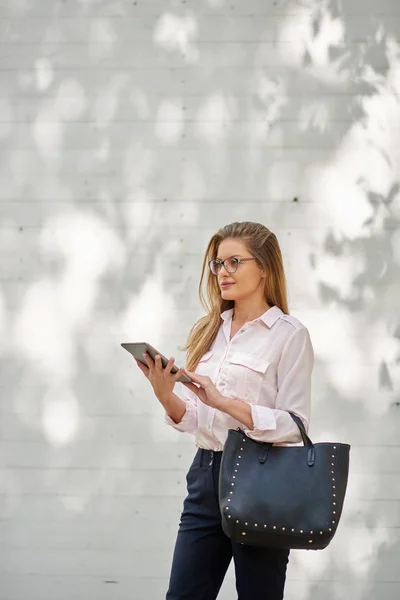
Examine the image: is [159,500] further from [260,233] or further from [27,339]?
[260,233]

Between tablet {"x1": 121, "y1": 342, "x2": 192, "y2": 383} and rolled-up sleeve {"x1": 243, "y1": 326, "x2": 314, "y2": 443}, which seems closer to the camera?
tablet {"x1": 121, "y1": 342, "x2": 192, "y2": 383}

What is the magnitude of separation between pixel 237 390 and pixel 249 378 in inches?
1.9

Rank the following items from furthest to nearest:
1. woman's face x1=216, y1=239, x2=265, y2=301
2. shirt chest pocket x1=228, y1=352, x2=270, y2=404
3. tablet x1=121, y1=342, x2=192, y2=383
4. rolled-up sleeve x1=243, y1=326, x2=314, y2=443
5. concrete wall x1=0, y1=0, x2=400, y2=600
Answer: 1. concrete wall x1=0, y1=0, x2=400, y2=600
2. woman's face x1=216, y1=239, x2=265, y2=301
3. shirt chest pocket x1=228, y1=352, x2=270, y2=404
4. rolled-up sleeve x1=243, y1=326, x2=314, y2=443
5. tablet x1=121, y1=342, x2=192, y2=383

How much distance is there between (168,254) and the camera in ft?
13.0

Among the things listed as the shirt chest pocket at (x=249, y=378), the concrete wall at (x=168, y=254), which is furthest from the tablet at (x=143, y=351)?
the concrete wall at (x=168, y=254)

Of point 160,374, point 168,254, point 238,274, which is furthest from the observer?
point 168,254

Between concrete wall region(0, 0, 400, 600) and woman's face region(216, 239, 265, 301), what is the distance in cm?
126

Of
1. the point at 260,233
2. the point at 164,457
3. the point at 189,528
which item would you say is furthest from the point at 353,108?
the point at 189,528

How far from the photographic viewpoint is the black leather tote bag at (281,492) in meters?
2.35

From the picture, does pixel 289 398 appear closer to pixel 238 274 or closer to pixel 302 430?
pixel 302 430

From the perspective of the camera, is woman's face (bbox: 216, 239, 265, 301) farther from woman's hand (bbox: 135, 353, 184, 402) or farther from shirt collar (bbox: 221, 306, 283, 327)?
woman's hand (bbox: 135, 353, 184, 402)

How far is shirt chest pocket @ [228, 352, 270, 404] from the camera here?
2561mm

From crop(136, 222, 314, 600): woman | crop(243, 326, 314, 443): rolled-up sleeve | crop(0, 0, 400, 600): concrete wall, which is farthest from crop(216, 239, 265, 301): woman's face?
crop(0, 0, 400, 600): concrete wall

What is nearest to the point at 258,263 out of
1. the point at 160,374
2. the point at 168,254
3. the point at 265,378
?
the point at 265,378
